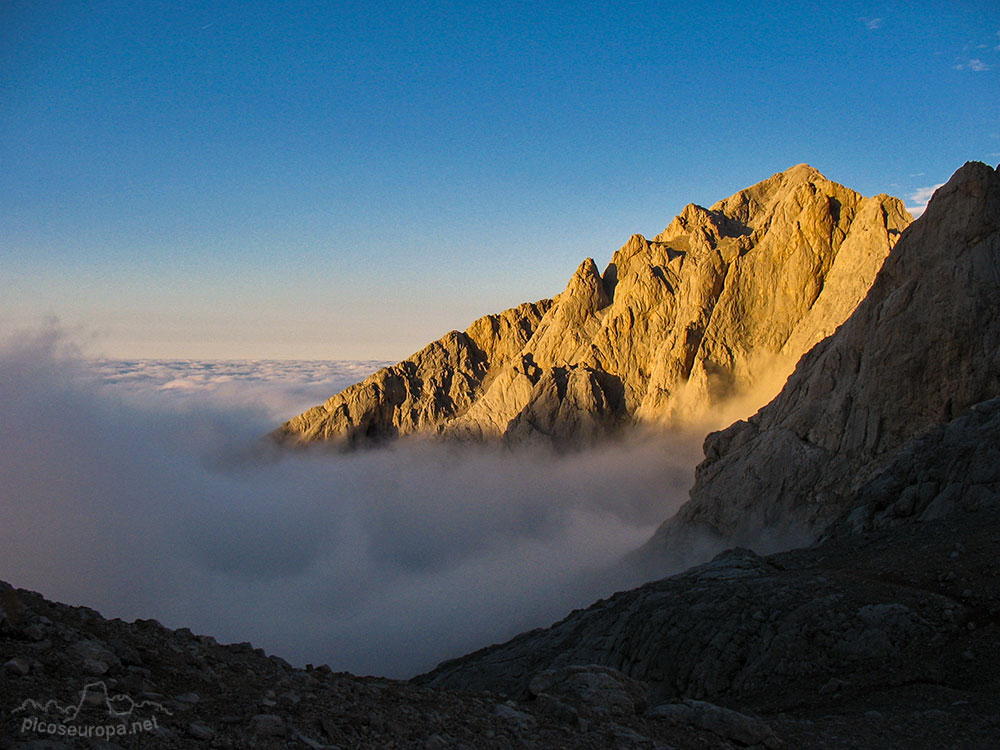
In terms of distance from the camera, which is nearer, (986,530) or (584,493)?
(986,530)

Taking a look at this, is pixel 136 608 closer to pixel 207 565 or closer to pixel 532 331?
pixel 207 565

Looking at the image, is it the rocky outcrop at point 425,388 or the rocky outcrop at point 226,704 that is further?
the rocky outcrop at point 425,388

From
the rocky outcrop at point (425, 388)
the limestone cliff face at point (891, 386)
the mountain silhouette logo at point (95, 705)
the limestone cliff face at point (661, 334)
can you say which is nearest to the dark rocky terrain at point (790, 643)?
the mountain silhouette logo at point (95, 705)

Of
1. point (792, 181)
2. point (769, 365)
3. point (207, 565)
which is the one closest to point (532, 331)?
point (792, 181)

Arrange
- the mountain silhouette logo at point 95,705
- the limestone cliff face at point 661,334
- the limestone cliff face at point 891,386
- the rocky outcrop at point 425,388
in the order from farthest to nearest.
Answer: the rocky outcrop at point 425,388 → the limestone cliff face at point 661,334 → the limestone cliff face at point 891,386 → the mountain silhouette logo at point 95,705

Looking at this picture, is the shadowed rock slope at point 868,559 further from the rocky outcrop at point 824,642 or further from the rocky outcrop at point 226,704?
the rocky outcrop at point 226,704

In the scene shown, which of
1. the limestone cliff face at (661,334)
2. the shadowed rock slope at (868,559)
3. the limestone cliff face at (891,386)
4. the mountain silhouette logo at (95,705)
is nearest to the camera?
the mountain silhouette logo at (95,705)

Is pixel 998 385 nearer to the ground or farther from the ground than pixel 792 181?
nearer to the ground
